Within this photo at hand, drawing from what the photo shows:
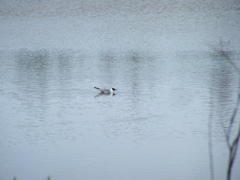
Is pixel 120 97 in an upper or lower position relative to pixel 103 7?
lower

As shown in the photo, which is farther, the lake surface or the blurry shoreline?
the blurry shoreline

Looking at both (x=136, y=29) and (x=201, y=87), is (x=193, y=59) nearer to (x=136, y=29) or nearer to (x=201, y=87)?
(x=201, y=87)

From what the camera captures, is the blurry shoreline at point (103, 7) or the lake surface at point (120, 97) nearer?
→ the lake surface at point (120, 97)

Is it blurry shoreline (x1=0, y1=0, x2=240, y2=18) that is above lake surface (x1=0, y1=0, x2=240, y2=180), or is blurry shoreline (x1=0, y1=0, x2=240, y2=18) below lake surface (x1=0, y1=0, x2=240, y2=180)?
above

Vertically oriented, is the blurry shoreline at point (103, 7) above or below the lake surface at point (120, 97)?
above

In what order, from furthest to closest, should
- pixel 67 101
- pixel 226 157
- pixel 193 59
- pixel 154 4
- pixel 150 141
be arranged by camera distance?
pixel 154 4 < pixel 193 59 < pixel 67 101 < pixel 150 141 < pixel 226 157

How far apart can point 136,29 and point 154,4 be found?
16.1 ft

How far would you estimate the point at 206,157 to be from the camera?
27.9ft

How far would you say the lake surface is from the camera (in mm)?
8352

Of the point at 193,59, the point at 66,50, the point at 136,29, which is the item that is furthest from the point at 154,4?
the point at 193,59

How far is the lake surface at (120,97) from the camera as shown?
8352mm

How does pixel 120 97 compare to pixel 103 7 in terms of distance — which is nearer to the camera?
pixel 120 97

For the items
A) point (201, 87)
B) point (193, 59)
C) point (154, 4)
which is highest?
point (154, 4)

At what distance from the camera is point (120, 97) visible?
12570 mm
